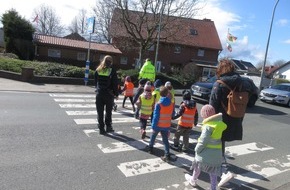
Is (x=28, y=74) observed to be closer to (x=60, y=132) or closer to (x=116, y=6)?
(x=60, y=132)

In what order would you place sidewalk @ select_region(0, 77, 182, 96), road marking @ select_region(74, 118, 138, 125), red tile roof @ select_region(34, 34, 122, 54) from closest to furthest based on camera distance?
1. road marking @ select_region(74, 118, 138, 125)
2. sidewalk @ select_region(0, 77, 182, 96)
3. red tile roof @ select_region(34, 34, 122, 54)

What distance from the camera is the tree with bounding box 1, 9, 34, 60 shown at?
3189 cm

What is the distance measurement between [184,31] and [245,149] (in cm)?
3066

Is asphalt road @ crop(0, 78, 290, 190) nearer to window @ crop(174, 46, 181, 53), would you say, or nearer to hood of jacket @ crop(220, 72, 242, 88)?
hood of jacket @ crop(220, 72, 242, 88)

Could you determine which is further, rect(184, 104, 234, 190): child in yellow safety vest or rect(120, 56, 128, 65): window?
rect(120, 56, 128, 65): window

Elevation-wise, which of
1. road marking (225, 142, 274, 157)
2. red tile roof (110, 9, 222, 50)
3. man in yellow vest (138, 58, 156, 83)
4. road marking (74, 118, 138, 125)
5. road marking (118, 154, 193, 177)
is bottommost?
A: road marking (118, 154, 193, 177)

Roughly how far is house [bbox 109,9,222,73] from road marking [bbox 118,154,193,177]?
2795 cm

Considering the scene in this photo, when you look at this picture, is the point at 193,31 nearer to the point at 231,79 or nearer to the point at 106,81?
the point at 106,81

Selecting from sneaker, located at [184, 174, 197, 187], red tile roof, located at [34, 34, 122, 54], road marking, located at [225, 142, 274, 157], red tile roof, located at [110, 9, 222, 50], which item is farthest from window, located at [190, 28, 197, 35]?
sneaker, located at [184, 174, 197, 187]

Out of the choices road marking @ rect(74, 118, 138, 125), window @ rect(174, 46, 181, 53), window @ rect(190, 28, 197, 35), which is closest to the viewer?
road marking @ rect(74, 118, 138, 125)

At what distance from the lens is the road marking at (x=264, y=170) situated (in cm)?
543

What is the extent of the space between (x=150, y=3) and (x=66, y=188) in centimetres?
2693

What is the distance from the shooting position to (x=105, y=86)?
7.34 m

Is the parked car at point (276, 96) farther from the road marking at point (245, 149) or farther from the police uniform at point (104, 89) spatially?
the police uniform at point (104, 89)
